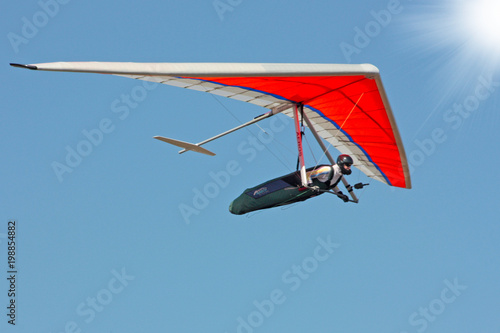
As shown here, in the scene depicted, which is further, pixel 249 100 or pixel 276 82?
pixel 249 100

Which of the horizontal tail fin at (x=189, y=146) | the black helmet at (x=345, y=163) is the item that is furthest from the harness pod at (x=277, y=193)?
the horizontal tail fin at (x=189, y=146)

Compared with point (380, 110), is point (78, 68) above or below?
above

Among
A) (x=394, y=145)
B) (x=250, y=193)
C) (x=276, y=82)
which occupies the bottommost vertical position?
(x=394, y=145)

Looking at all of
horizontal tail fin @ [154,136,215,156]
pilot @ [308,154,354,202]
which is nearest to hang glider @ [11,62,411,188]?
horizontal tail fin @ [154,136,215,156]

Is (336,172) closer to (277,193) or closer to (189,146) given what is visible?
(277,193)

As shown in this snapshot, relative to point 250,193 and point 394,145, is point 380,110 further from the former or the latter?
point 250,193

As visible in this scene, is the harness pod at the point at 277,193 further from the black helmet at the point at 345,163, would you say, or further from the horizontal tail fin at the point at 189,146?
the horizontal tail fin at the point at 189,146

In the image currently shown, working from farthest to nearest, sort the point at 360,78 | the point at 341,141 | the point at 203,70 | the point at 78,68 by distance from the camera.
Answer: the point at 341,141 → the point at 360,78 → the point at 203,70 → the point at 78,68

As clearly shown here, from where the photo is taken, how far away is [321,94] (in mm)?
15117

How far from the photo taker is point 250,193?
1494cm

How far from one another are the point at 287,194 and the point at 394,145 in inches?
123

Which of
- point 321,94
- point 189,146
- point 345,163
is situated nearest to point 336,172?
point 345,163

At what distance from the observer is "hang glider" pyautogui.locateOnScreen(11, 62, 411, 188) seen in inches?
442

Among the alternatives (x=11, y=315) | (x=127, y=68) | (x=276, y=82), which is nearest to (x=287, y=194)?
(x=276, y=82)
